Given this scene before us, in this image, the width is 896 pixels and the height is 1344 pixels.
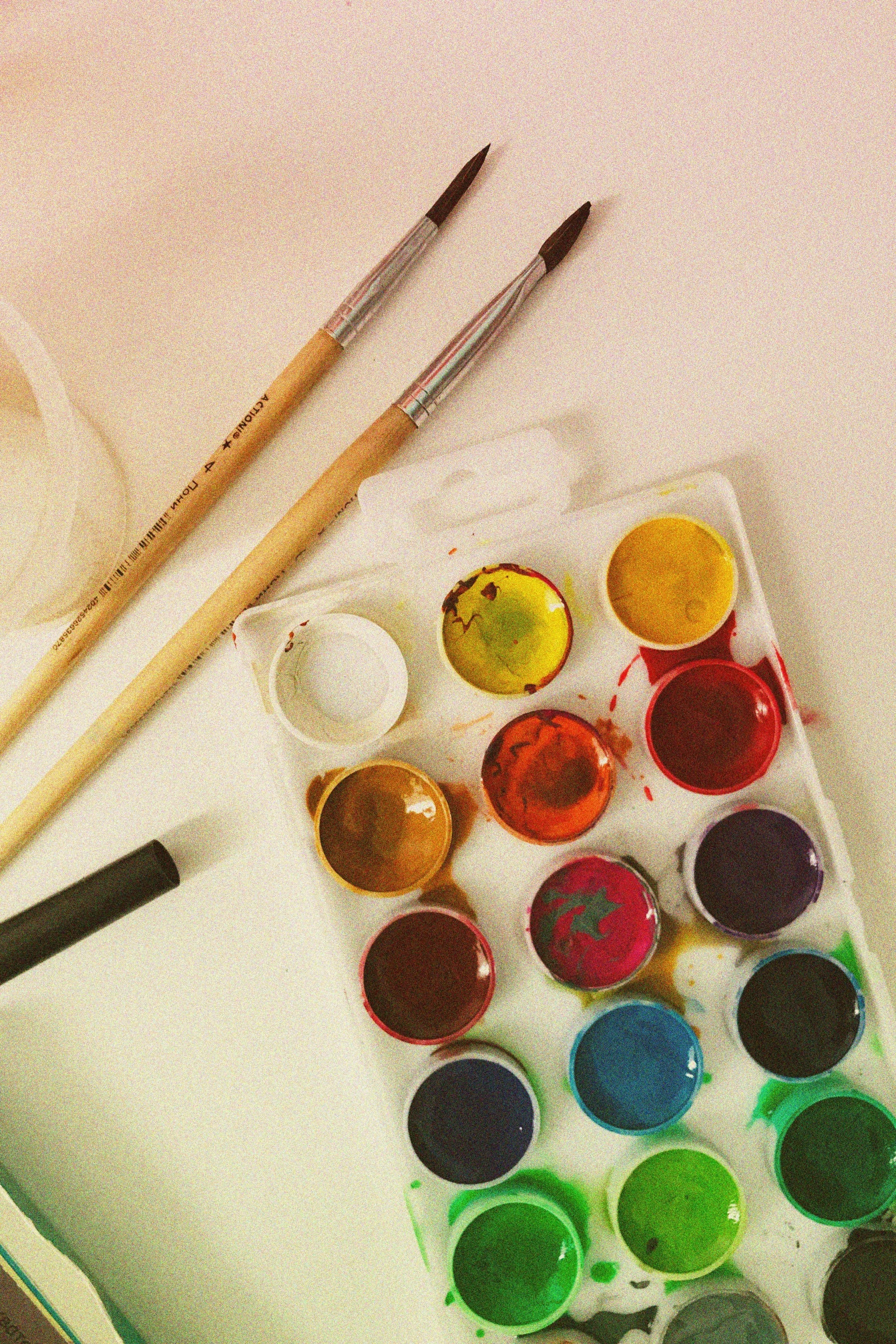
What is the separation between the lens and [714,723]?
0.71m

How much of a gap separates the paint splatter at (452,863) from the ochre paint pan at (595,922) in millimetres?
62

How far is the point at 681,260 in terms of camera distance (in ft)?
2.42

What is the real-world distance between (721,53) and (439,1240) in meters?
1.03

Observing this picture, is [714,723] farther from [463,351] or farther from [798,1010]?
[463,351]

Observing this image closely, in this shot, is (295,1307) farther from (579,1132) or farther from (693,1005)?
(693,1005)

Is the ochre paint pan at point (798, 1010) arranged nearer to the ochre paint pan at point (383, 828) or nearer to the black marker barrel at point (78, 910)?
the ochre paint pan at point (383, 828)

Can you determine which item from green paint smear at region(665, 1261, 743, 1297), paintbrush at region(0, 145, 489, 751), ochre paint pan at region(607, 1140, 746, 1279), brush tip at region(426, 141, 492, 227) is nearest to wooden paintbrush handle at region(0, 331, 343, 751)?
paintbrush at region(0, 145, 489, 751)

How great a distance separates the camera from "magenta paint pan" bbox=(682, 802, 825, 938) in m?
0.69

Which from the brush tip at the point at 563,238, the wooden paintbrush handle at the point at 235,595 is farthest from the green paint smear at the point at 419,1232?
the brush tip at the point at 563,238

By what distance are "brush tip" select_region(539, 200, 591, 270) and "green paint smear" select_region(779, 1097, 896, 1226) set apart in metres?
0.73

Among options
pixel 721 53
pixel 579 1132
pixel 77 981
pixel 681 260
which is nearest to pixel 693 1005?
pixel 579 1132

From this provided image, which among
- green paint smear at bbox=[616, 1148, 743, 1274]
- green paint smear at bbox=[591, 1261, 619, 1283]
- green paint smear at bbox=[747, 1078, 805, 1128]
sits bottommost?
green paint smear at bbox=[591, 1261, 619, 1283]

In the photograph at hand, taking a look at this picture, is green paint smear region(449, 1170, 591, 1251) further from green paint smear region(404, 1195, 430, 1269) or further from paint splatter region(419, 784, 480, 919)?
paint splatter region(419, 784, 480, 919)

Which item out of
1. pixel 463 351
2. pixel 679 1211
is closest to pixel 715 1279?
pixel 679 1211
